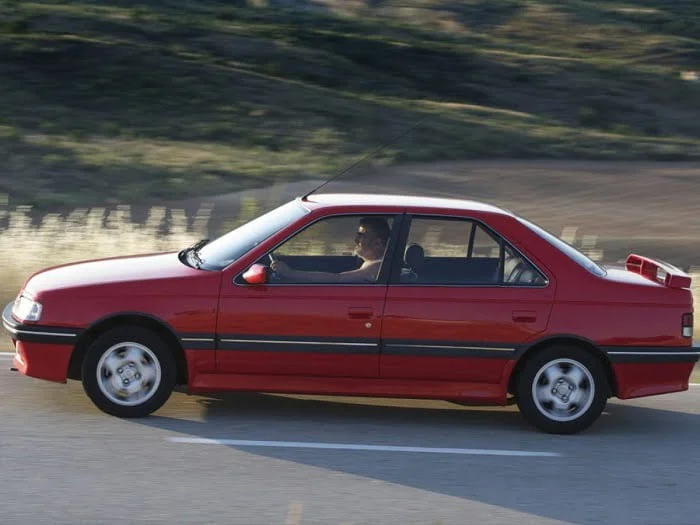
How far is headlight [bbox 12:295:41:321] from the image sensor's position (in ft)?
26.4

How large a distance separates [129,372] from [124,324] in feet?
0.97

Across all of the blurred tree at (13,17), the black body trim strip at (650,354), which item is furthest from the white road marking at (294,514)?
the blurred tree at (13,17)

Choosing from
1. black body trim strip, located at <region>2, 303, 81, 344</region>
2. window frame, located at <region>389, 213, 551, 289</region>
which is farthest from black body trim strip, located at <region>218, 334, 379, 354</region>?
black body trim strip, located at <region>2, 303, 81, 344</region>

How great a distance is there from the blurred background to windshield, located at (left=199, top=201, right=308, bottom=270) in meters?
4.67

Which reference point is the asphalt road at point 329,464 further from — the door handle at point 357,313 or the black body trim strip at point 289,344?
the door handle at point 357,313

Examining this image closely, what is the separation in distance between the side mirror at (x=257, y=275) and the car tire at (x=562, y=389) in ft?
5.64

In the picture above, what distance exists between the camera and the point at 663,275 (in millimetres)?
8555

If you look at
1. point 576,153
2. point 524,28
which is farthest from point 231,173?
point 524,28

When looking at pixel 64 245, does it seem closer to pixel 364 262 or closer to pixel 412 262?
pixel 364 262

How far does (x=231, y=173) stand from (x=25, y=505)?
21.2 meters

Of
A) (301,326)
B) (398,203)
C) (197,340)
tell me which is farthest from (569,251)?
(197,340)

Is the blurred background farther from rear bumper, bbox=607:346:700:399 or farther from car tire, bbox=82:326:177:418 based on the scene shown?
rear bumper, bbox=607:346:700:399

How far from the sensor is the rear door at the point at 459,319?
808 cm

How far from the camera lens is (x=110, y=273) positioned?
27.0 feet
